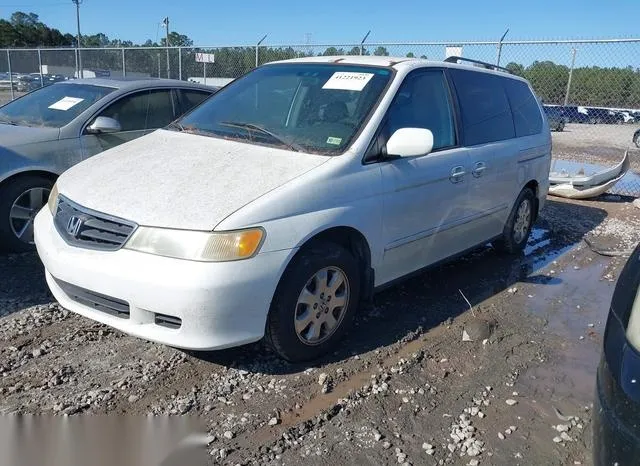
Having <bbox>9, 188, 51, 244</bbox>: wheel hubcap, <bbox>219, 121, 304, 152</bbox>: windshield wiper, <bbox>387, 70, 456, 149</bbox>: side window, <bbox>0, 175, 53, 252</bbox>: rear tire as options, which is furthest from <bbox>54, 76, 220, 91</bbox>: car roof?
<bbox>387, 70, 456, 149</bbox>: side window

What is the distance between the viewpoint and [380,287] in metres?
3.92

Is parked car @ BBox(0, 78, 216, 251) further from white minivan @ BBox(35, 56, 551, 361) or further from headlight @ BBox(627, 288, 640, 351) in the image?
headlight @ BBox(627, 288, 640, 351)

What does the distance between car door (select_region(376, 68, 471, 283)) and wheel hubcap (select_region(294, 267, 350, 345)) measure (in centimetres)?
40

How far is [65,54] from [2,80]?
15.6ft

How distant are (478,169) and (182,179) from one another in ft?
8.09

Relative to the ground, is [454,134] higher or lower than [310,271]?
higher

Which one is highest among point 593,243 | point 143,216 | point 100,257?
point 143,216

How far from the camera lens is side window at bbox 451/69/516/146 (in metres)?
4.62

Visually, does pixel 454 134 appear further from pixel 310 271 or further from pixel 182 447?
pixel 182 447

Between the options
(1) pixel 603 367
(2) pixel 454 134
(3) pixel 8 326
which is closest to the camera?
(1) pixel 603 367

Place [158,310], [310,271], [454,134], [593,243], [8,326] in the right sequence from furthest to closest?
[593,243] → [454,134] → [8,326] → [310,271] → [158,310]

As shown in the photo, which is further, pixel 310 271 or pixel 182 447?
pixel 310 271

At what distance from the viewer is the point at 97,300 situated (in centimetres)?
321

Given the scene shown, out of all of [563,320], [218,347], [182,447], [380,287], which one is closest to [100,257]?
[218,347]
